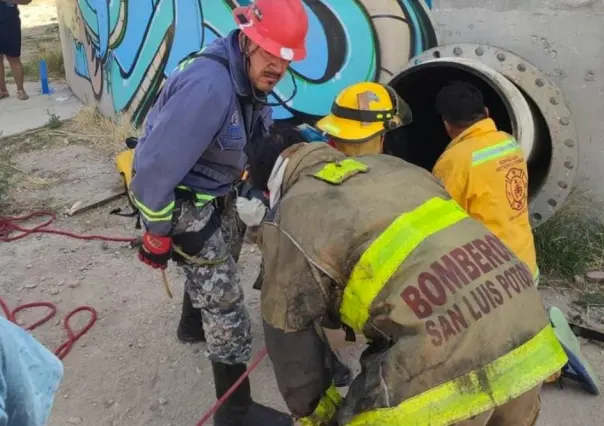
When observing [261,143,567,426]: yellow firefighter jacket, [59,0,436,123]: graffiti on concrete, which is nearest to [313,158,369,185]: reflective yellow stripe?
[261,143,567,426]: yellow firefighter jacket

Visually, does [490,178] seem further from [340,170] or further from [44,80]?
[44,80]

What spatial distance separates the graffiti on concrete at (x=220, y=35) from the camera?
5.11 meters

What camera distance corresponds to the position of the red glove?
Answer: 9.15 ft

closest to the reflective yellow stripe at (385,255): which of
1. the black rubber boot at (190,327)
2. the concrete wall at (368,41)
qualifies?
the black rubber boot at (190,327)

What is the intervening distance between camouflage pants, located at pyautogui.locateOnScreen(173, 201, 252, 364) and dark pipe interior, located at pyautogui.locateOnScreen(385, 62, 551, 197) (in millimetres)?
2024

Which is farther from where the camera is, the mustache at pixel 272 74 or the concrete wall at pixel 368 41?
the concrete wall at pixel 368 41

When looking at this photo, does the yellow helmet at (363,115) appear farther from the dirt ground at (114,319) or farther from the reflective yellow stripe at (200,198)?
the dirt ground at (114,319)

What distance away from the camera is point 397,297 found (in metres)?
1.82

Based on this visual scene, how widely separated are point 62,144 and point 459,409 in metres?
6.34

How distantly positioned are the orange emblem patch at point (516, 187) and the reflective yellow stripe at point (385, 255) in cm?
122

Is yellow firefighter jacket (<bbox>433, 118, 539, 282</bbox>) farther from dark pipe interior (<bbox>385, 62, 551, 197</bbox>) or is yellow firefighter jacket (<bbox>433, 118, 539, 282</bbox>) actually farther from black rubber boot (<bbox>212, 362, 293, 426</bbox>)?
dark pipe interior (<bbox>385, 62, 551, 197</bbox>)

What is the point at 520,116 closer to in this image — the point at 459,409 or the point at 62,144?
the point at 459,409

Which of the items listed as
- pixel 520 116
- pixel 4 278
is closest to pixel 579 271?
pixel 520 116

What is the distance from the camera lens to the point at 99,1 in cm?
782
